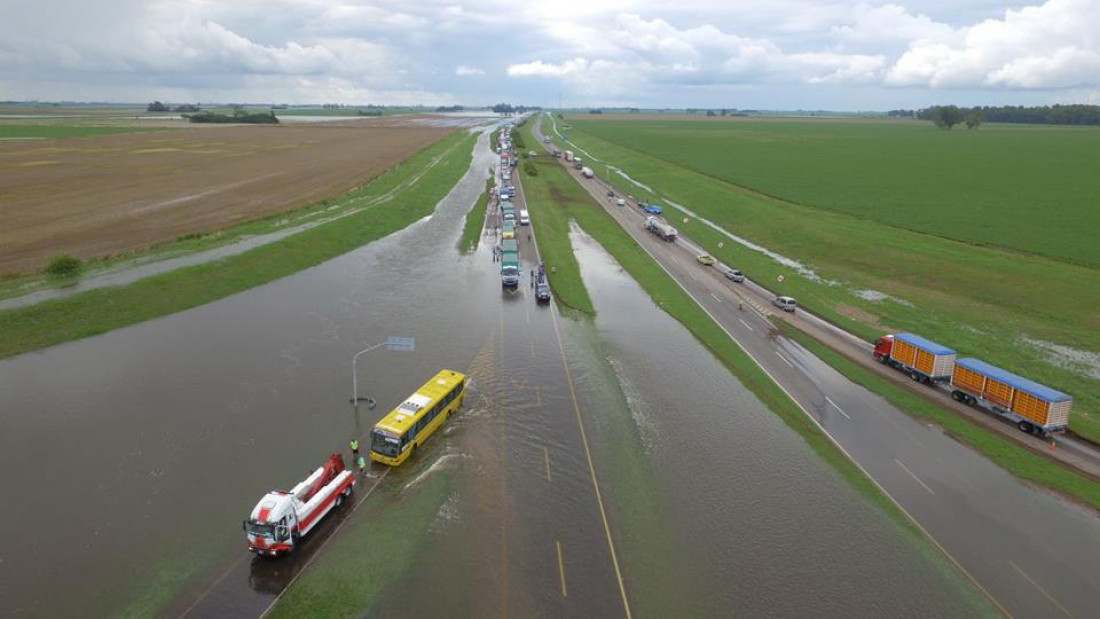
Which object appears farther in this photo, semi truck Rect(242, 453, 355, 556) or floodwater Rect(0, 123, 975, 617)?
semi truck Rect(242, 453, 355, 556)

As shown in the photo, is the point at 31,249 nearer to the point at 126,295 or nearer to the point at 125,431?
the point at 126,295

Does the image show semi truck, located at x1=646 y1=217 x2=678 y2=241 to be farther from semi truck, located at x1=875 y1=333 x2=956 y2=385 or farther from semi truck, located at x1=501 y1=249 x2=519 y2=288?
semi truck, located at x1=875 y1=333 x2=956 y2=385

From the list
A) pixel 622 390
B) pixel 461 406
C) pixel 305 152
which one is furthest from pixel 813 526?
pixel 305 152

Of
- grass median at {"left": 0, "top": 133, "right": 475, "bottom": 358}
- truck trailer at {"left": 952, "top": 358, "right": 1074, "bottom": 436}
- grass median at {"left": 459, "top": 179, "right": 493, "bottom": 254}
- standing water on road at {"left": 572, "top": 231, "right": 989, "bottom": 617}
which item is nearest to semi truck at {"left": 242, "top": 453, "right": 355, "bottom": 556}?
standing water on road at {"left": 572, "top": 231, "right": 989, "bottom": 617}

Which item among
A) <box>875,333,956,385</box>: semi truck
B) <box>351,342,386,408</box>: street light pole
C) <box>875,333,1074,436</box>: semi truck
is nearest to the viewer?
<box>875,333,1074,436</box>: semi truck

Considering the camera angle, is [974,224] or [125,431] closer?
[125,431]

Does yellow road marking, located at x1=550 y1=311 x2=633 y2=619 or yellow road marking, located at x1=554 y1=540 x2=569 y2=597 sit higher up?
yellow road marking, located at x1=550 y1=311 x2=633 y2=619

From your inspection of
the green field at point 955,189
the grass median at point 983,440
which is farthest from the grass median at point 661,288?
the green field at point 955,189
